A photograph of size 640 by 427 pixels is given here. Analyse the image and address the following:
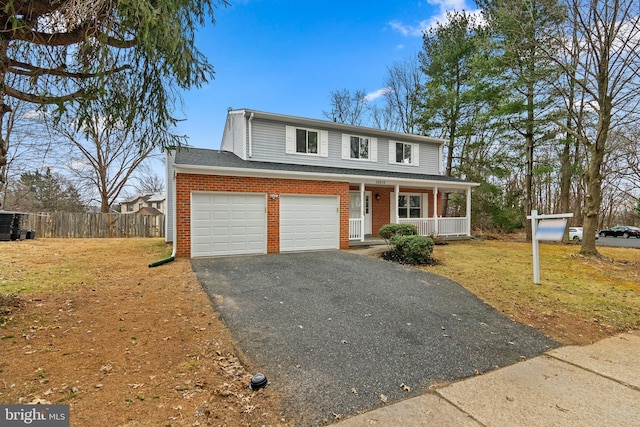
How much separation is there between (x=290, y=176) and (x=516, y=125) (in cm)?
1466

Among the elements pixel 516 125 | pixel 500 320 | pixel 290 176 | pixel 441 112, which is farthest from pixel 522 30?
pixel 500 320

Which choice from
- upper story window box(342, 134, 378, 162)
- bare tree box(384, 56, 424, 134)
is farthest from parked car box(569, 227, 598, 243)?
upper story window box(342, 134, 378, 162)

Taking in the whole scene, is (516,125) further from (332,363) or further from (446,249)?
(332,363)

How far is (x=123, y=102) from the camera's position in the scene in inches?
196

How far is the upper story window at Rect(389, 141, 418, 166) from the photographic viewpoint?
15261mm

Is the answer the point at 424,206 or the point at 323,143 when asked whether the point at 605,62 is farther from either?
the point at 323,143

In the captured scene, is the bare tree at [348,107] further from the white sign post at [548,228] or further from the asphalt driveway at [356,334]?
the asphalt driveway at [356,334]

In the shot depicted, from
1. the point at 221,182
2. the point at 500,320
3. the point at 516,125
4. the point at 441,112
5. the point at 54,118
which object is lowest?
the point at 500,320

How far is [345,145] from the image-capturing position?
46.3 ft

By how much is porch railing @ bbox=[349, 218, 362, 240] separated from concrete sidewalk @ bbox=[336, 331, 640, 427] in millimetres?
8481

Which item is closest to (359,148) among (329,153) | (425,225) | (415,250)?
(329,153)

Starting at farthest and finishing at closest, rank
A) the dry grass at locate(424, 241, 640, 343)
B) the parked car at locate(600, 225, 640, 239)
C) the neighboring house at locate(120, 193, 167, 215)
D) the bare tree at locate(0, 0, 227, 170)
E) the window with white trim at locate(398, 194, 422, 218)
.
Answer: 1. the neighboring house at locate(120, 193, 167, 215)
2. the parked car at locate(600, 225, 640, 239)
3. the window with white trim at locate(398, 194, 422, 218)
4. the dry grass at locate(424, 241, 640, 343)
5. the bare tree at locate(0, 0, 227, 170)

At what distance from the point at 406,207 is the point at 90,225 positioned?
1858cm

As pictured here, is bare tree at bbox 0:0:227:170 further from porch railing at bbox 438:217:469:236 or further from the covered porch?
porch railing at bbox 438:217:469:236
